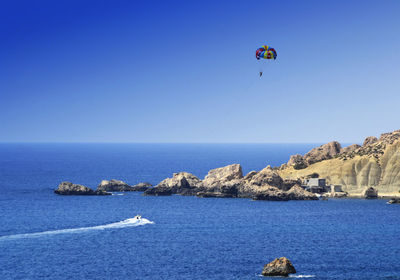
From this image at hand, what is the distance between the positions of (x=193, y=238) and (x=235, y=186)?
206 feet

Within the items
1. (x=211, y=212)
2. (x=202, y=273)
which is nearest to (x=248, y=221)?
(x=211, y=212)

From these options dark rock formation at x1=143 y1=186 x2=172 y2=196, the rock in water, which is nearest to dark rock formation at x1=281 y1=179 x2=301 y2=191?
dark rock formation at x1=143 y1=186 x2=172 y2=196

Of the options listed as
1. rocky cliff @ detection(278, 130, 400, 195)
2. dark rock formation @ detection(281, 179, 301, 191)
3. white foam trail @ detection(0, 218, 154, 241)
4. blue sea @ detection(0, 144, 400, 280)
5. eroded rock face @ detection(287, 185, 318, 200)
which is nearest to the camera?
blue sea @ detection(0, 144, 400, 280)

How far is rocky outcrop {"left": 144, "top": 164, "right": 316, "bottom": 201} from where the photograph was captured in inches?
7018

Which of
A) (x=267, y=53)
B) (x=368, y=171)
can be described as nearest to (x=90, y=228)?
(x=267, y=53)

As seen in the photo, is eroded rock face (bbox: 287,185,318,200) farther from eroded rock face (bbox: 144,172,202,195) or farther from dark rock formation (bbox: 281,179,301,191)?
eroded rock face (bbox: 144,172,202,195)

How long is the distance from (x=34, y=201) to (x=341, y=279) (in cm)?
9902

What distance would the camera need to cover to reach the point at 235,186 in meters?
186

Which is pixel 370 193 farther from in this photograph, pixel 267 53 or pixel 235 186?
pixel 267 53

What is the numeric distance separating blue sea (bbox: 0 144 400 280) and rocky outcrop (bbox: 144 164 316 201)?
5.03 meters

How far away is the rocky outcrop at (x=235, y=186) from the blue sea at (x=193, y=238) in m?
5.03

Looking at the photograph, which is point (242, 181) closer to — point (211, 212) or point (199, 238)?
point (211, 212)

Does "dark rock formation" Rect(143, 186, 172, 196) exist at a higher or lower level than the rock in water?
higher

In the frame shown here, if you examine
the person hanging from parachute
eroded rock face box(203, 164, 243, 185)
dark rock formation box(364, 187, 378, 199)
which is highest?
the person hanging from parachute
